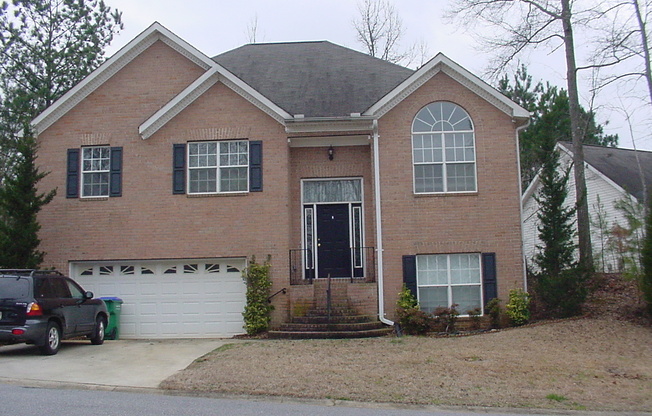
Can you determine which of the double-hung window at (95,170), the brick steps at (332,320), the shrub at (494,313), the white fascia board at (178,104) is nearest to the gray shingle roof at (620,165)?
the shrub at (494,313)

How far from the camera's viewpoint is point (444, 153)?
56.7ft

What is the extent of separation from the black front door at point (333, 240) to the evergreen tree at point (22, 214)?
6993mm

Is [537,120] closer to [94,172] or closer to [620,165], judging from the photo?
[620,165]

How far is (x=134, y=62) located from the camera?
59.9ft

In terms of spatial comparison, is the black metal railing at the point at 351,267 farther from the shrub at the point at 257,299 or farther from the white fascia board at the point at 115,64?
the white fascia board at the point at 115,64

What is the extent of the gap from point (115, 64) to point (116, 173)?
298cm

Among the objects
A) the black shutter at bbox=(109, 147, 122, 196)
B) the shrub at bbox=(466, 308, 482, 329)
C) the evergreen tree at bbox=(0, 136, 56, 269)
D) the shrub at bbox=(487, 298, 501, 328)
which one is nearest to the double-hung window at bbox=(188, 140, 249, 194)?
the black shutter at bbox=(109, 147, 122, 196)

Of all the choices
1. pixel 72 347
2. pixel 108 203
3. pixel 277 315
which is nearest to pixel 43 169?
pixel 108 203

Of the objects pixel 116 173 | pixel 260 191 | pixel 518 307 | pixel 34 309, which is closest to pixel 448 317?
pixel 518 307

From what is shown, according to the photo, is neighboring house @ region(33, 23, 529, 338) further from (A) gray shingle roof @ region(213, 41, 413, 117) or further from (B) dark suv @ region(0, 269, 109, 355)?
(B) dark suv @ region(0, 269, 109, 355)

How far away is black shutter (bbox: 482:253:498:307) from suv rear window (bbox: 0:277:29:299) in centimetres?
1047

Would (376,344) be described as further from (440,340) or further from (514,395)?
(514,395)

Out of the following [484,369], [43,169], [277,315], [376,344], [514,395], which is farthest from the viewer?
[43,169]

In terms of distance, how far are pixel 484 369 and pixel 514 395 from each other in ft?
4.80
